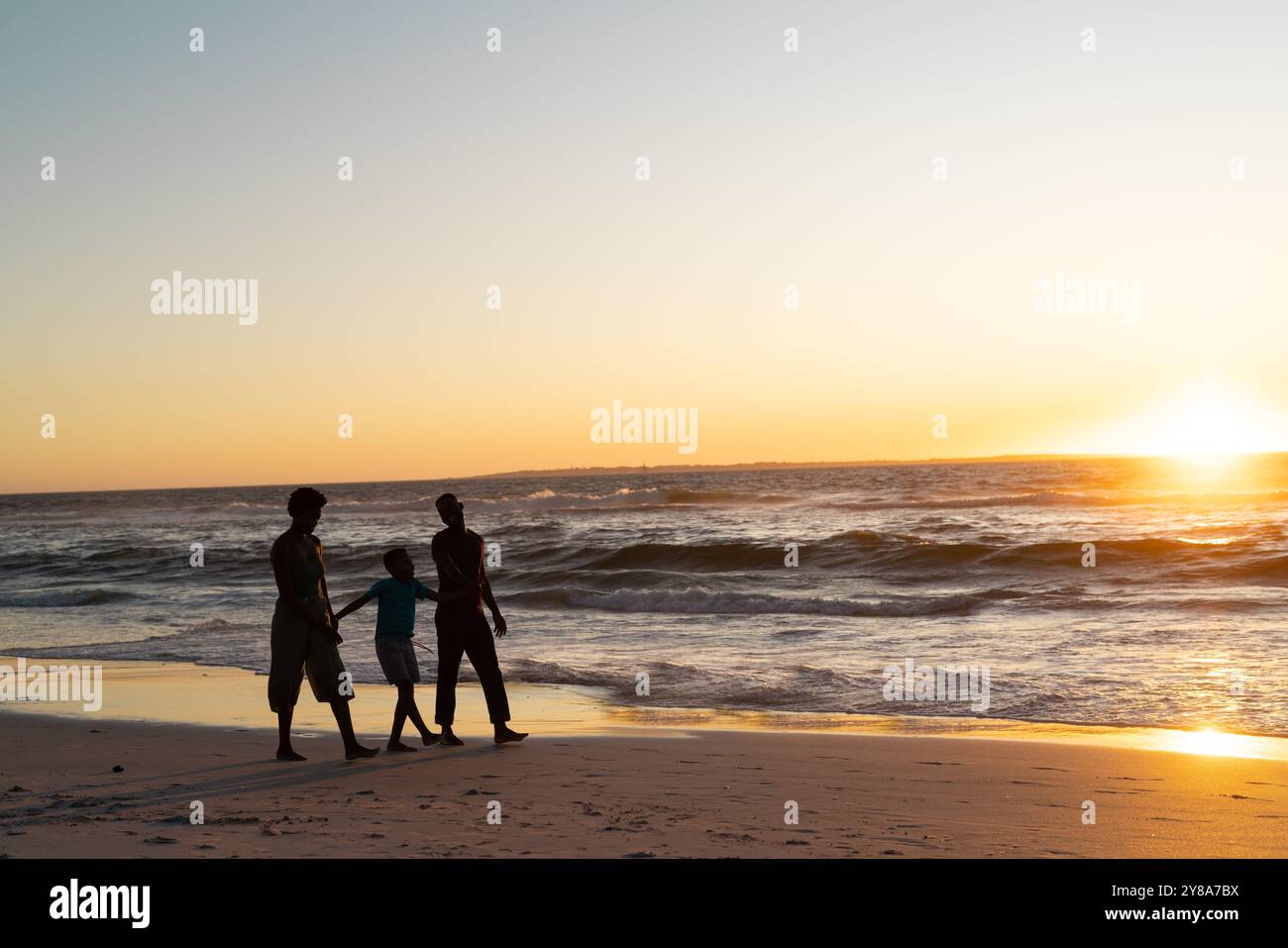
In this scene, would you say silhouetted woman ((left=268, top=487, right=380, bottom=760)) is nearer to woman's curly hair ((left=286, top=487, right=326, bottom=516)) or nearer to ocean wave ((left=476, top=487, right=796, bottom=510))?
woman's curly hair ((left=286, top=487, right=326, bottom=516))

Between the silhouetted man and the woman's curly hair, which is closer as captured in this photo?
the woman's curly hair

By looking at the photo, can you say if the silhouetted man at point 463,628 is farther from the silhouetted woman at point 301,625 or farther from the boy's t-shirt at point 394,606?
the silhouetted woman at point 301,625

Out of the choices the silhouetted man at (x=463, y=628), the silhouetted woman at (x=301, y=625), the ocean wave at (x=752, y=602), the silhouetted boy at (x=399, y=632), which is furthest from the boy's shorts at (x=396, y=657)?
the ocean wave at (x=752, y=602)

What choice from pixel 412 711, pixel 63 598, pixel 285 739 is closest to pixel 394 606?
pixel 412 711

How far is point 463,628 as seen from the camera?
818 cm

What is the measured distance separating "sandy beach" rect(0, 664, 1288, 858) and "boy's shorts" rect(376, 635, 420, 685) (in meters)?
0.59

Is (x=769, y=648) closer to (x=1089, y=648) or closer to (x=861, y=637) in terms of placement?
(x=861, y=637)

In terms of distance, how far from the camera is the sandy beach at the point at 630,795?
5.16 m

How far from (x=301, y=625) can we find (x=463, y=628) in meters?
1.25

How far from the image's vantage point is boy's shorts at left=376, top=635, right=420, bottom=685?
7953mm

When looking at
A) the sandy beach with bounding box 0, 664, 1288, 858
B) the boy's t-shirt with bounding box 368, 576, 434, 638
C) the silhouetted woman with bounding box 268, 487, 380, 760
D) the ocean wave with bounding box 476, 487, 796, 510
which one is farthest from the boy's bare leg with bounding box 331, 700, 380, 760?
the ocean wave with bounding box 476, 487, 796, 510

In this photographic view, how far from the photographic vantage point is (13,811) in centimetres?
578

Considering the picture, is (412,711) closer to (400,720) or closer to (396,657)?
(400,720)
